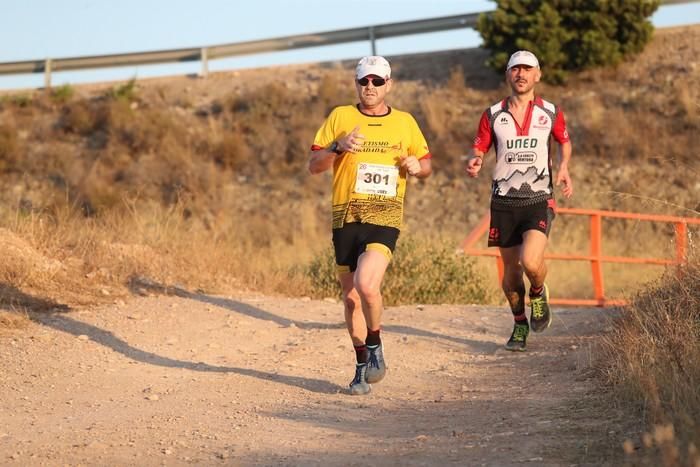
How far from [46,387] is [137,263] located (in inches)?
186

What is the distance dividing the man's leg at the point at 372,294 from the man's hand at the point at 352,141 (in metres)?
0.66

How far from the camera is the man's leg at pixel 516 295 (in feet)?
31.4

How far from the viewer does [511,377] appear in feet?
28.3

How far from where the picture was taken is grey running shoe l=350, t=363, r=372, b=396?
25.9ft

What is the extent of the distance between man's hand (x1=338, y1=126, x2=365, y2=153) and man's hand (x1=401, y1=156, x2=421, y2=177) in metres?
0.31

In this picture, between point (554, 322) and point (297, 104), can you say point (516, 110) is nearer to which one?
point (554, 322)

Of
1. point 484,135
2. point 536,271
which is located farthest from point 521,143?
point 536,271

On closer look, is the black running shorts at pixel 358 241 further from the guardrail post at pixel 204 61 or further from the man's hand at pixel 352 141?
the guardrail post at pixel 204 61

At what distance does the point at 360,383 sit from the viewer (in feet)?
26.0

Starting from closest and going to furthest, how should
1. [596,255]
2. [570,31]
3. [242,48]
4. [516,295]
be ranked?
[516,295]
[596,255]
[570,31]
[242,48]

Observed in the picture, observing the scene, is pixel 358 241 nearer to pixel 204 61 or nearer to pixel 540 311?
pixel 540 311

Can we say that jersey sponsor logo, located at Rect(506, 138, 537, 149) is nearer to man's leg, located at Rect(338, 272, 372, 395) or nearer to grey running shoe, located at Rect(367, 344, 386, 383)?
man's leg, located at Rect(338, 272, 372, 395)

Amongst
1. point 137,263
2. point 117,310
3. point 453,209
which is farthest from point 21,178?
point 117,310

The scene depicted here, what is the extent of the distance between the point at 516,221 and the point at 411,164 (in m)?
1.85
